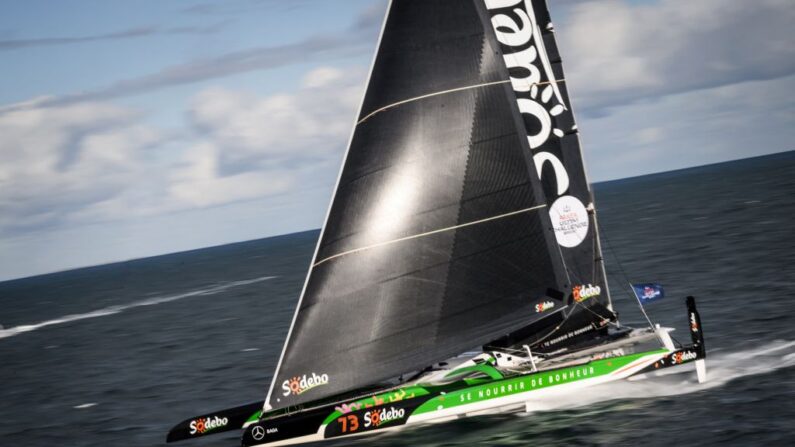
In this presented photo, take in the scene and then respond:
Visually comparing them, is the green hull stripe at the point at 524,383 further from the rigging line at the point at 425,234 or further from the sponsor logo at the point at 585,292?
the rigging line at the point at 425,234

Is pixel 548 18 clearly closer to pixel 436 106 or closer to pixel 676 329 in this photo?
pixel 436 106

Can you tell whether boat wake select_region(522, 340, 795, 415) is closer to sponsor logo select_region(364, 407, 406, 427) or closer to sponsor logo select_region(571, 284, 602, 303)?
sponsor logo select_region(571, 284, 602, 303)

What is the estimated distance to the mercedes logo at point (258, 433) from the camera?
17.7 metres

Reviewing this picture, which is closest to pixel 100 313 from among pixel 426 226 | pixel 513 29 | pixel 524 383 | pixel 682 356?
pixel 513 29

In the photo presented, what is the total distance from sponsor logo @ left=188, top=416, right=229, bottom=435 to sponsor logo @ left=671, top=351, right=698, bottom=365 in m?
9.07

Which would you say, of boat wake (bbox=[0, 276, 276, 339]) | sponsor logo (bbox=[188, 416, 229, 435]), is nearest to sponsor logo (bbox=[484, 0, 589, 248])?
sponsor logo (bbox=[188, 416, 229, 435])

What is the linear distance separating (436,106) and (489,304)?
3.92 meters

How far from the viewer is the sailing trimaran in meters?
17.4

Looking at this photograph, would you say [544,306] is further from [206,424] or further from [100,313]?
[100,313]

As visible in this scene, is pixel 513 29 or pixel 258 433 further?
pixel 513 29

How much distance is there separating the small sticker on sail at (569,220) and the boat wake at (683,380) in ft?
10.5

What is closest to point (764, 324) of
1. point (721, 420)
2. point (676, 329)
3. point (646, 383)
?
point (676, 329)

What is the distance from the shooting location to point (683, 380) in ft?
68.8

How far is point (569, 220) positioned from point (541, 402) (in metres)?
3.93
